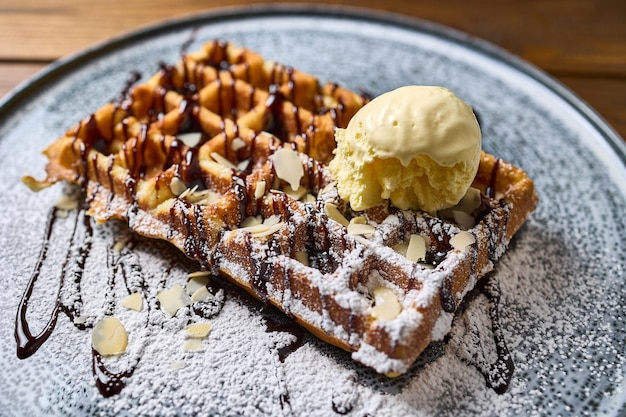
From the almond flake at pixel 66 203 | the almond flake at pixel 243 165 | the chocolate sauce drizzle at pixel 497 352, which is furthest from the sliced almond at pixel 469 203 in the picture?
the almond flake at pixel 66 203

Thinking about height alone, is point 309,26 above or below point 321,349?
above

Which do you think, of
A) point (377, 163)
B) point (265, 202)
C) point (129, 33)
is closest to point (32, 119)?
point (129, 33)

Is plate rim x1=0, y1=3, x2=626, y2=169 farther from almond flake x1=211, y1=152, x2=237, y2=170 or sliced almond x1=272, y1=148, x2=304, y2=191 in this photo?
sliced almond x1=272, y1=148, x2=304, y2=191

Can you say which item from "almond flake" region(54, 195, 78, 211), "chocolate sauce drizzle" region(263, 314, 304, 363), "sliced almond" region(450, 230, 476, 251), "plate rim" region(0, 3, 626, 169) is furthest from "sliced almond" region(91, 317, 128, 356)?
"plate rim" region(0, 3, 626, 169)

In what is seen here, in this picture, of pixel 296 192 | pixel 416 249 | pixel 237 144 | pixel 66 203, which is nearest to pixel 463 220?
pixel 416 249

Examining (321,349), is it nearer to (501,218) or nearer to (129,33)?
(501,218)

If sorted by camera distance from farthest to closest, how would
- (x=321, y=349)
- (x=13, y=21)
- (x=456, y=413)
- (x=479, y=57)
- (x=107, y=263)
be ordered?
(x=13, y=21), (x=479, y=57), (x=107, y=263), (x=321, y=349), (x=456, y=413)

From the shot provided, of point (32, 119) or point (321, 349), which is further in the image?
point (32, 119)
